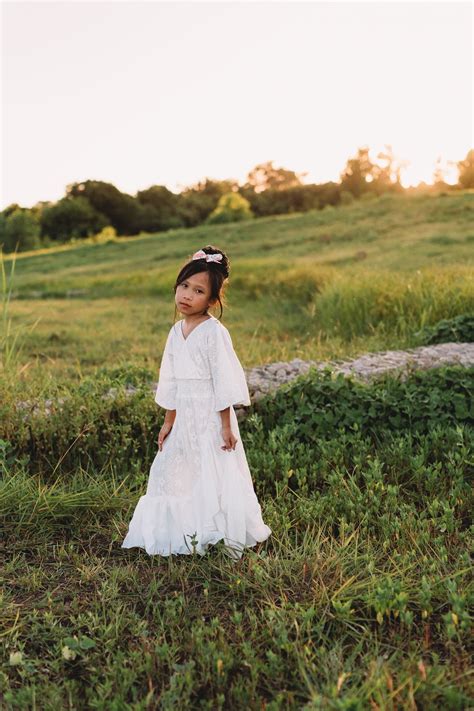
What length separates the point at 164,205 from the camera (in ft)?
184

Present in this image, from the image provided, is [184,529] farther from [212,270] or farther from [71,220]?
[71,220]

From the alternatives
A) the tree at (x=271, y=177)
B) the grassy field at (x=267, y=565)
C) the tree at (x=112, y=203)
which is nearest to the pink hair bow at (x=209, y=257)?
the grassy field at (x=267, y=565)

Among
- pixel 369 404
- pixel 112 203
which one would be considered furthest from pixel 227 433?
pixel 112 203

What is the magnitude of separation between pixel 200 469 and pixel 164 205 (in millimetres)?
54335

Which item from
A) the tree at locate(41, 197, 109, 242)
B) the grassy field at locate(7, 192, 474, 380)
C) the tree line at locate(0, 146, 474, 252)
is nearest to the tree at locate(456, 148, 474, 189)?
the tree line at locate(0, 146, 474, 252)

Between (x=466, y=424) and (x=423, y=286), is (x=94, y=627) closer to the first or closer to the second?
(x=466, y=424)

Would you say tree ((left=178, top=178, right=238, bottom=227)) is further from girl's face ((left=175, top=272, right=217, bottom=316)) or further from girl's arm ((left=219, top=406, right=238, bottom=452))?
girl's arm ((left=219, top=406, right=238, bottom=452))

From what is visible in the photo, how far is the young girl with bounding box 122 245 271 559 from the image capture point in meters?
3.46

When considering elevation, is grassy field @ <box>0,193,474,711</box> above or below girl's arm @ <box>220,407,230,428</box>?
below

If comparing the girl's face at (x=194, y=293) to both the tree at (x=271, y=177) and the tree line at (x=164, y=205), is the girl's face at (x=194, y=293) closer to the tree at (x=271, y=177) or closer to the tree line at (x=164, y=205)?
the tree line at (x=164, y=205)

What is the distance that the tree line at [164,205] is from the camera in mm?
48219

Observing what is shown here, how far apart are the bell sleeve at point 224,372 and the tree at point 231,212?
43288 mm

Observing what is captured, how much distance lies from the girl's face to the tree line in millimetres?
43232

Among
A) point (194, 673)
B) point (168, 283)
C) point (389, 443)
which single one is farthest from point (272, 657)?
Answer: point (168, 283)
